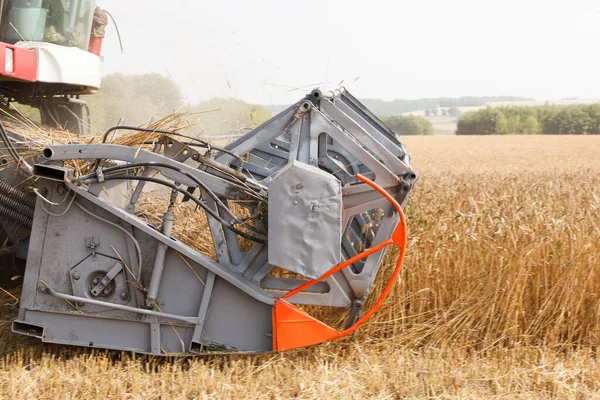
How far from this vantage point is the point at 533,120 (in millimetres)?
51219

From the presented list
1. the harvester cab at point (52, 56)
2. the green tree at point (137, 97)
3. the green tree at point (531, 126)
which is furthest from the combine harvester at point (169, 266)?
the green tree at point (531, 126)

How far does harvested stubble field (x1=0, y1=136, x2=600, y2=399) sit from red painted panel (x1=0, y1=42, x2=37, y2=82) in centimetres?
129

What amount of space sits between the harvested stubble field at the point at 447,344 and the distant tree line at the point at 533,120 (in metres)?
47.4

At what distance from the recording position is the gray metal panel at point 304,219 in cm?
298

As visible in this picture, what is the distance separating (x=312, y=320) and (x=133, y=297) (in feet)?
2.68

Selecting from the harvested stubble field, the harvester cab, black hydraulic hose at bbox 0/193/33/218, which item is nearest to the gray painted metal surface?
the harvested stubble field

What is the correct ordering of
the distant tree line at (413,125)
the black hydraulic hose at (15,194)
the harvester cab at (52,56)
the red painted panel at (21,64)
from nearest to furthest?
the black hydraulic hose at (15,194)
the red painted panel at (21,64)
the harvester cab at (52,56)
the distant tree line at (413,125)

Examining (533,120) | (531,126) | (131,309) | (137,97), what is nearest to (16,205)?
(131,309)

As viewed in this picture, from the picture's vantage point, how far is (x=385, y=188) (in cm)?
323

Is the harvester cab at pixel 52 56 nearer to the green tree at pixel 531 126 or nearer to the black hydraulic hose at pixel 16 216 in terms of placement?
the black hydraulic hose at pixel 16 216

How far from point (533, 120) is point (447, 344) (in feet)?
166

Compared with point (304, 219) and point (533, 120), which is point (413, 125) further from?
point (304, 219)

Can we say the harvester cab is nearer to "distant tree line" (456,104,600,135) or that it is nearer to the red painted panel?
the red painted panel

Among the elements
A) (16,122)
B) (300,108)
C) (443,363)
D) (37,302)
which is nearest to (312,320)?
(443,363)
